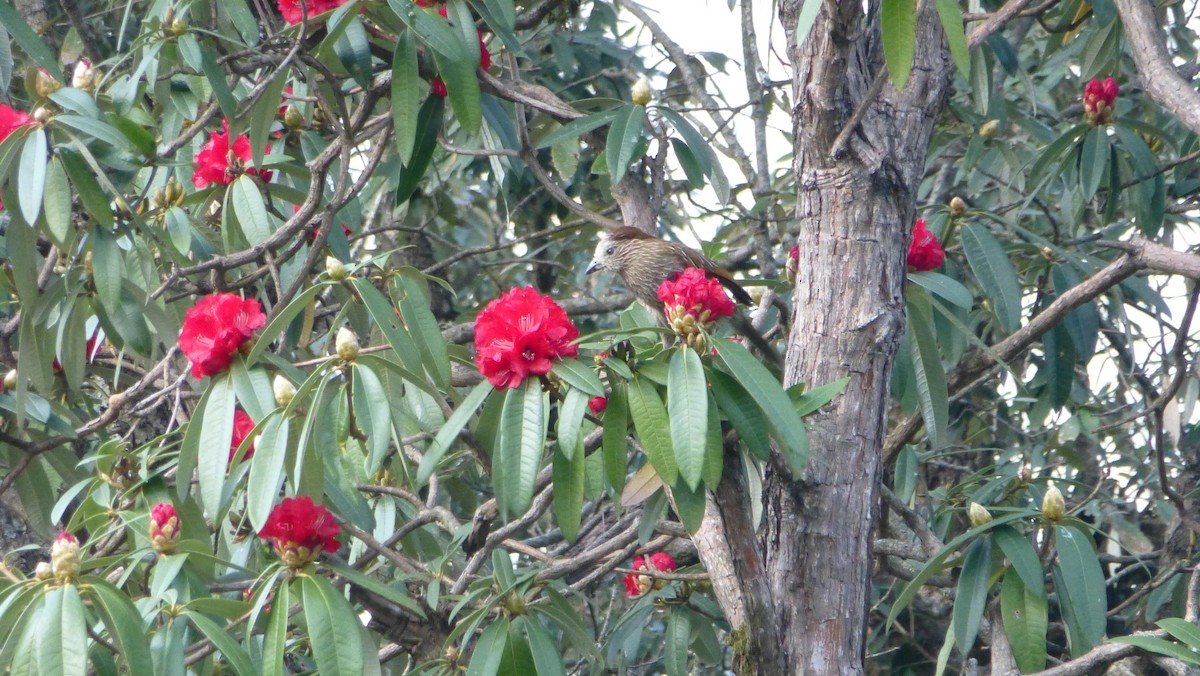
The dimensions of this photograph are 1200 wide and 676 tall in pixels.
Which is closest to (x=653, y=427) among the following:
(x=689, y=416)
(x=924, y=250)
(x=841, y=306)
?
(x=689, y=416)

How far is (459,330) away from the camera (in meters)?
3.05

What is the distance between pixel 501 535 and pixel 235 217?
107cm

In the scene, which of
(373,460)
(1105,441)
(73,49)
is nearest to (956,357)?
(373,460)

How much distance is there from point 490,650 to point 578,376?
629 millimetres

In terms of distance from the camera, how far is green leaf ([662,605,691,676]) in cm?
275

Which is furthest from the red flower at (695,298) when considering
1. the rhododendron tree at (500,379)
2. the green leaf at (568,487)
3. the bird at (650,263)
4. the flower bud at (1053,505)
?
the bird at (650,263)

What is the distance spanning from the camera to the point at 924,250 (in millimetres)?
2551

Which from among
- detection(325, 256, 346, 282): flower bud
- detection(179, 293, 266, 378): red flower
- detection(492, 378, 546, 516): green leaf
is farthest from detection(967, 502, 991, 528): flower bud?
detection(179, 293, 266, 378): red flower

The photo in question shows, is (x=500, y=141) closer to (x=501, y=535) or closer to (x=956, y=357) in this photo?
(x=501, y=535)

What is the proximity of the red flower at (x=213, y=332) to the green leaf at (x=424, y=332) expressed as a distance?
0.87 ft

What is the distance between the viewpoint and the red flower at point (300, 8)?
8.00 feet

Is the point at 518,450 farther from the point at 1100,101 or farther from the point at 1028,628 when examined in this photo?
the point at 1100,101

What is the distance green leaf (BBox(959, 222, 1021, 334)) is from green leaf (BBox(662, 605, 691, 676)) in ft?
3.49

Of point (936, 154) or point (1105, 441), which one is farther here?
point (1105, 441)
